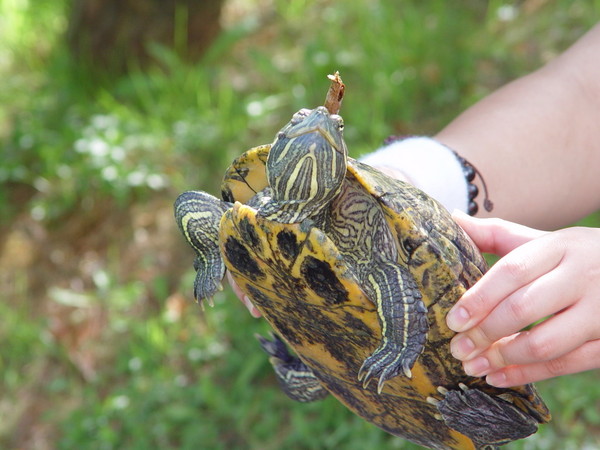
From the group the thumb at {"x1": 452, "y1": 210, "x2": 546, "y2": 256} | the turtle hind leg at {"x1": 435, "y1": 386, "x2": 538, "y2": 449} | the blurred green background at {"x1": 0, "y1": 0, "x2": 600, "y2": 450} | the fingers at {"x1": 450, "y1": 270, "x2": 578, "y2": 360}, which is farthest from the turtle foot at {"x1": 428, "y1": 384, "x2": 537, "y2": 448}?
the blurred green background at {"x1": 0, "y1": 0, "x2": 600, "y2": 450}

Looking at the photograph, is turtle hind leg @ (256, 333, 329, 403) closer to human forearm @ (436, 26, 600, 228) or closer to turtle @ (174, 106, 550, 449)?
turtle @ (174, 106, 550, 449)

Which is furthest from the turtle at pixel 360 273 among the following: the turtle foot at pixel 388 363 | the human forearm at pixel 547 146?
the human forearm at pixel 547 146

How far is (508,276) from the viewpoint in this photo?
6.03 ft

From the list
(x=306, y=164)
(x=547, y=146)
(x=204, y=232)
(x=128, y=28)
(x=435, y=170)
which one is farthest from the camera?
(x=128, y=28)

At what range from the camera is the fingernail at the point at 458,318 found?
186 centimetres

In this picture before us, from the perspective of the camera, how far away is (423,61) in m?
4.82

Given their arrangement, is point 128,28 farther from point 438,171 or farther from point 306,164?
point 306,164

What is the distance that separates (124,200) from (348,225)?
304 cm

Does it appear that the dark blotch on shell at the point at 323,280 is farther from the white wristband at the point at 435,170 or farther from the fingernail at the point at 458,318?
the white wristband at the point at 435,170

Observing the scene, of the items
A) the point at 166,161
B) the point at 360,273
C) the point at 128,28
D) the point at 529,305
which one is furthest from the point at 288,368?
the point at 128,28

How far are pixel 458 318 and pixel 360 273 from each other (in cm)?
32

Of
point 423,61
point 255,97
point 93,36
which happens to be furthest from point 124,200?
point 423,61

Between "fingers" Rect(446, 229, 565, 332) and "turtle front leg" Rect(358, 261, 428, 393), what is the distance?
0.13 metres

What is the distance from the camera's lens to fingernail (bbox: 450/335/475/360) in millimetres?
1924
